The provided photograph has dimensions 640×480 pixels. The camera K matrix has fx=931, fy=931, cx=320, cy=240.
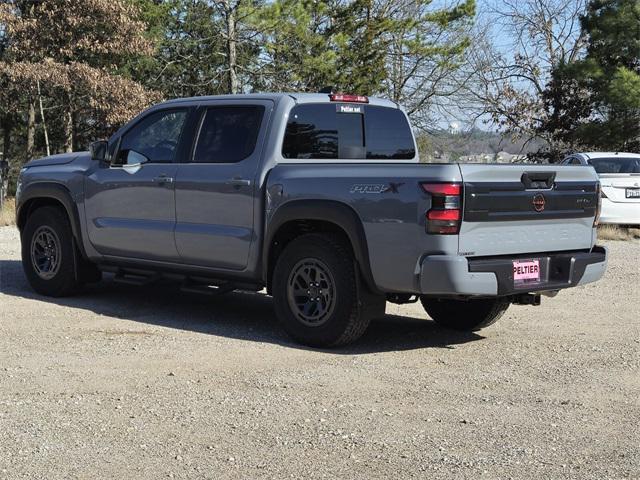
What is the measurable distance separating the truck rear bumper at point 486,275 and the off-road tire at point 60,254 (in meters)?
4.11

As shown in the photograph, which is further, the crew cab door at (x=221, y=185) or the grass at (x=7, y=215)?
the grass at (x=7, y=215)

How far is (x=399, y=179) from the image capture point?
21.2 ft

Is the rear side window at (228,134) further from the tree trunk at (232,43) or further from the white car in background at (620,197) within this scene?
the tree trunk at (232,43)

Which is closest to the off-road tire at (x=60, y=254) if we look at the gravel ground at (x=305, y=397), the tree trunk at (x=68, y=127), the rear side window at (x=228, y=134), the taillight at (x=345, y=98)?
the gravel ground at (x=305, y=397)

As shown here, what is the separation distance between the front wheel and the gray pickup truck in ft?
0.06

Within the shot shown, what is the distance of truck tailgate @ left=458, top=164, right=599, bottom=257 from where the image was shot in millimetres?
6395

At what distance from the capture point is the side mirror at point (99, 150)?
8.73 m

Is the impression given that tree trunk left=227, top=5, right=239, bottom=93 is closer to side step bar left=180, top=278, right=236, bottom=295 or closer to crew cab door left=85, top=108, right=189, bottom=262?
crew cab door left=85, top=108, right=189, bottom=262

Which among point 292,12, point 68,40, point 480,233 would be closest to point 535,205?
point 480,233

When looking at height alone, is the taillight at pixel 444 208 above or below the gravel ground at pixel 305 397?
above

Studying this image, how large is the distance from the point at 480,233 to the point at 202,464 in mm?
2856

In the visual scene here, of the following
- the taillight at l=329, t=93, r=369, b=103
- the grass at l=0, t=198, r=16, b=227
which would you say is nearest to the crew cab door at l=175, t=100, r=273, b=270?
the taillight at l=329, t=93, r=369, b=103

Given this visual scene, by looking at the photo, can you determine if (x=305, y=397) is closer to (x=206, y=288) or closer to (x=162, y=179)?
(x=206, y=288)

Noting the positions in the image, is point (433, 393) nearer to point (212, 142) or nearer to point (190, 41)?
point (212, 142)
